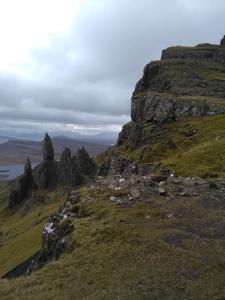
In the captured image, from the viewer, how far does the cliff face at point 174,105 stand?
264ft

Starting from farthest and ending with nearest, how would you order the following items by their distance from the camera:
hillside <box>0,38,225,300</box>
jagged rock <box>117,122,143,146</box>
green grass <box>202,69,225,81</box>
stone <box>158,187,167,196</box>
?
green grass <box>202,69,225,81</box> → jagged rock <box>117,122,143,146</box> → stone <box>158,187,167,196</box> → hillside <box>0,38,225,300</box>

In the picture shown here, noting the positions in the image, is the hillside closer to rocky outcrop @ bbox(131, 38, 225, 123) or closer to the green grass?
rocky outcrop @ bbox(131, 38, 225, 123)

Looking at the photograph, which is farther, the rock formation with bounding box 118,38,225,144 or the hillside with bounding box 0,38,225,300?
the rock formation with bounding box 118,38,225,144

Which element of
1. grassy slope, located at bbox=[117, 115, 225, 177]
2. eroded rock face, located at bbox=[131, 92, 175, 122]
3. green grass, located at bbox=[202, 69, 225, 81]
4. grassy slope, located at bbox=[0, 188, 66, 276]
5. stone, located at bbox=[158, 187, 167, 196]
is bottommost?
grassy slope, located at bbox=[0, 188, 66, 276]

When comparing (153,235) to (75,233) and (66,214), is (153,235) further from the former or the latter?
(66,214)

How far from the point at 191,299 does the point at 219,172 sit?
28.3 metres

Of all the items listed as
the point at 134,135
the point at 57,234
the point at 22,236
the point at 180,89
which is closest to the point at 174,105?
the point at 180,89

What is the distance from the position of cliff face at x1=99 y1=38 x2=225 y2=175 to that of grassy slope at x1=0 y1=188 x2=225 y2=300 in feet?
130

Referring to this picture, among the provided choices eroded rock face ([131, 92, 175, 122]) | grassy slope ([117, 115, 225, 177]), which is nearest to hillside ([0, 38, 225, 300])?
grassy slope ([117, 115, 225, 177])

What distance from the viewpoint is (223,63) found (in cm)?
13488

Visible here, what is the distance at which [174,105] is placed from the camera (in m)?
90.2

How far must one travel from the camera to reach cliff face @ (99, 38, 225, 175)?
80.5 metres

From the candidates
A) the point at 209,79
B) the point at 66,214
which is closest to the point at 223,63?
the point at 209,79

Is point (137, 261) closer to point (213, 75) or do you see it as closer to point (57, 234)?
point (57, 234)
